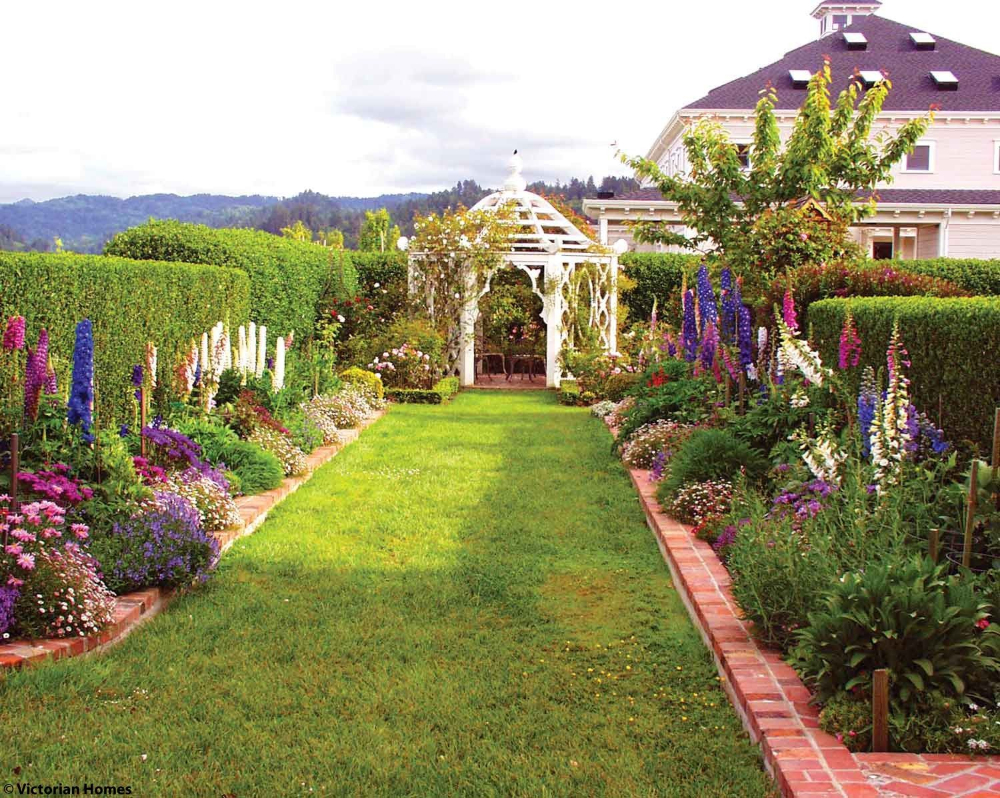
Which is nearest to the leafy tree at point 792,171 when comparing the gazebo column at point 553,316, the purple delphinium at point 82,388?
the gazebo column at point 553,316

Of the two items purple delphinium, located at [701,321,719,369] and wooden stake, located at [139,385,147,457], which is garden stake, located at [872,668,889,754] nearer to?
wooden stake, located at [139,385,147,457]

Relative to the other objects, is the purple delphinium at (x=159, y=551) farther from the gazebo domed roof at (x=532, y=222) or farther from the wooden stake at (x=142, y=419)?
the gazebo domed roof at (x=532, y=222)

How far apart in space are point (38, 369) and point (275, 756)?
3257 mm

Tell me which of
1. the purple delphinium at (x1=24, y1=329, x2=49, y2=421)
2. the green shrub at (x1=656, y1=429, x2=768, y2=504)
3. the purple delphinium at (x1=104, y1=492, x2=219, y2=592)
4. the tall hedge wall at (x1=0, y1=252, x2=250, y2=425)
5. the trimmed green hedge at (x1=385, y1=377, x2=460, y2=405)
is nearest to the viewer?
the purple delphinium at (x1=104, y1=492, x2=219, y2=592)

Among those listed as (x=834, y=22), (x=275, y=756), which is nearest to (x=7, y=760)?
(x=275, y=756)

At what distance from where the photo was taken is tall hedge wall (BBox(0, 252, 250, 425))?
6.89 m

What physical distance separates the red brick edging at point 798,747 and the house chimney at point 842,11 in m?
32.9

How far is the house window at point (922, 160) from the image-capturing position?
29391 mm

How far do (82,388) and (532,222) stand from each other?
45.9ft

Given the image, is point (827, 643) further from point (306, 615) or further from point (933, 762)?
point (306, 615)

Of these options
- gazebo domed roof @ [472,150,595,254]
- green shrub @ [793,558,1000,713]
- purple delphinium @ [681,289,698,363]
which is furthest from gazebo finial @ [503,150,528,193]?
green shrub @ [793,558,1000,713]

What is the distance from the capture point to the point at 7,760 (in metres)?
3.56

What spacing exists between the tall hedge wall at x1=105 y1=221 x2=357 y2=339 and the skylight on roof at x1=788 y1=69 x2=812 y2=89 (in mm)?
17707

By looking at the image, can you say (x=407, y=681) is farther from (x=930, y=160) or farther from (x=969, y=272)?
(x=930, y=160)
